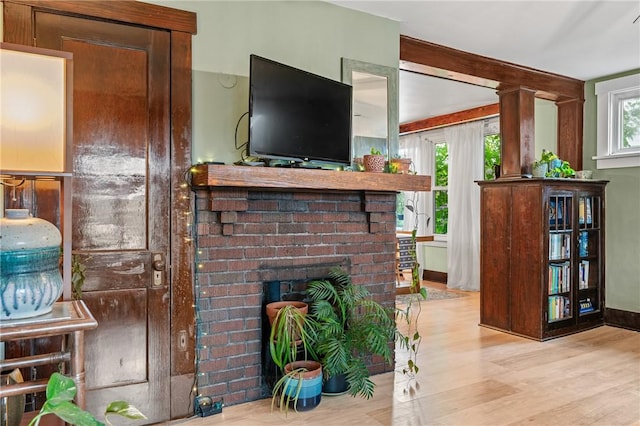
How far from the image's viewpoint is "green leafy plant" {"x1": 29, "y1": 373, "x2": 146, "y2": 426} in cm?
105

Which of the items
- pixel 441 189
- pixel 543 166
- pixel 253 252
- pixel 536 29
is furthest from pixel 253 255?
pixel 441 189

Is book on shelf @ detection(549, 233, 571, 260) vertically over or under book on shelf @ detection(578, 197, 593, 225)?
under

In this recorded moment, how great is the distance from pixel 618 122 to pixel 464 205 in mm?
2307

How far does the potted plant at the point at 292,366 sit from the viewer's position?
2541 millimetres

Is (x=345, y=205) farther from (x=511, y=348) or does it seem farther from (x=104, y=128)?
(x=511, y=348)

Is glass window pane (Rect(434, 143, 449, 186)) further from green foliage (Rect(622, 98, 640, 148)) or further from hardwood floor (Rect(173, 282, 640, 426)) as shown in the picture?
hardwood floor (Rect(173, 282, 640, 426))

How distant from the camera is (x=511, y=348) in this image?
150 inches

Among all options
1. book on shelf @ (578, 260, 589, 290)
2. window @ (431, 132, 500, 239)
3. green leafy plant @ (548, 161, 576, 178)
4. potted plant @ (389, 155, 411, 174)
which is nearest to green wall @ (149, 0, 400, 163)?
potted plant @ (389, 155, 411, 174)

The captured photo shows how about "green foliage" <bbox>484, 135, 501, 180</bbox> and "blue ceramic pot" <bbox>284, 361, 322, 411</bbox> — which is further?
"green foliage" <bbox>484, 135, 501, 180</bbox>

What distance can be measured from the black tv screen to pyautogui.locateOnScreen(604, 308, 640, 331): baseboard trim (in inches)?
140

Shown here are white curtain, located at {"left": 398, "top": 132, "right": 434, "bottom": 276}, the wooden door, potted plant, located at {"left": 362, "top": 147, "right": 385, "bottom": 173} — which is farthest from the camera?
white curtain, located at {"left": 398, "top": 132, "right": 434, "bottom": 276}

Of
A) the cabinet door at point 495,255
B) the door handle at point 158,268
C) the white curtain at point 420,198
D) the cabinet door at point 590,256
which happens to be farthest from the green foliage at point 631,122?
the door handle at point 158,268

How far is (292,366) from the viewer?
266 cm

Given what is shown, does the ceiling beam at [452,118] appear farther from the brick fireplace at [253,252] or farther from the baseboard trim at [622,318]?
the brick fireplace at [253,252]
